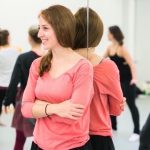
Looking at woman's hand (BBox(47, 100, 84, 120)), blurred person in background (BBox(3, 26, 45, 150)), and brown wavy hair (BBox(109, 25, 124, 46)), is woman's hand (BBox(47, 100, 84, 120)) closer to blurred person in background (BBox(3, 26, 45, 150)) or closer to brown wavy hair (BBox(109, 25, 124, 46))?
blurred person in background (BBox(3, 26, 45, 150))

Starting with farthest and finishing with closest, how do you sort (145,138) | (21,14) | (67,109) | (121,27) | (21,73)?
(121,27) → (21,14) → (21,73) → (145,138) → (67,109)

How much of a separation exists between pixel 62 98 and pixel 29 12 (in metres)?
0.99

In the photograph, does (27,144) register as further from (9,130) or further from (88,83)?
(88,83)

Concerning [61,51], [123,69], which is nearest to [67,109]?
[61,51]

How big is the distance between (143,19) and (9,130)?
1214 millimetres

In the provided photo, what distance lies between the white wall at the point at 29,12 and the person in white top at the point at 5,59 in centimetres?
5

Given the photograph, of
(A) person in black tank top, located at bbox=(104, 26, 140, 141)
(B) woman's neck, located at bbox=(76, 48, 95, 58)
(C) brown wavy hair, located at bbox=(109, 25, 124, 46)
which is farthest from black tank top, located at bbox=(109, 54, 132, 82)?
(B) woman's neck, located at bbox=(76, 48, 95, 58)

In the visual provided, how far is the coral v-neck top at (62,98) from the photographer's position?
1.32 meters

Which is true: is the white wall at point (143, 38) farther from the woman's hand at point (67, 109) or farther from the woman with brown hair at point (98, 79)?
the woman's hand at point (67, 109)

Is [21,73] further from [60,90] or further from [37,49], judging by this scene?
[60,90]

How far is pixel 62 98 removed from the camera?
1.33 metres

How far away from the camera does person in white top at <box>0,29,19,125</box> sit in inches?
86.7

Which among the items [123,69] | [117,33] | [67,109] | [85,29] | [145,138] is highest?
[85,29]

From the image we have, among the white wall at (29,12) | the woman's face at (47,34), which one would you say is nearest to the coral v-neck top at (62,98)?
the woman's face at (47,34)
